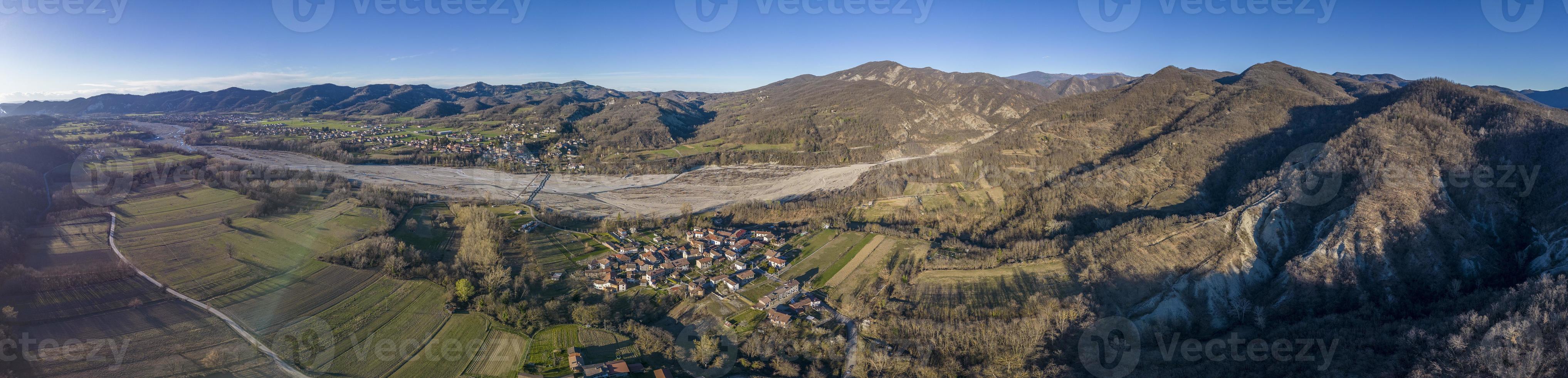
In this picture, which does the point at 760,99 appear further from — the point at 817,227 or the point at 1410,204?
the point at 1410,204

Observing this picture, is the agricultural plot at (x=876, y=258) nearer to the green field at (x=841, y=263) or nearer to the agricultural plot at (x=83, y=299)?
the green field at (x=841, y=263)

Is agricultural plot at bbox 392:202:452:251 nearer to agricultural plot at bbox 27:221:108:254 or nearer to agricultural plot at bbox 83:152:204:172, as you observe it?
agricultural plot at bbox 27:221:108:254

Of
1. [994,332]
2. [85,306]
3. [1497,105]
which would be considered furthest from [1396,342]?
[85,306]

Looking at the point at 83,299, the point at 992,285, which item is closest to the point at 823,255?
the point at 992,285

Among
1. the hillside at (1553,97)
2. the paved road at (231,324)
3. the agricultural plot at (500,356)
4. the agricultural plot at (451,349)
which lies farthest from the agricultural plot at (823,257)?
the hillside at (1553,97)
